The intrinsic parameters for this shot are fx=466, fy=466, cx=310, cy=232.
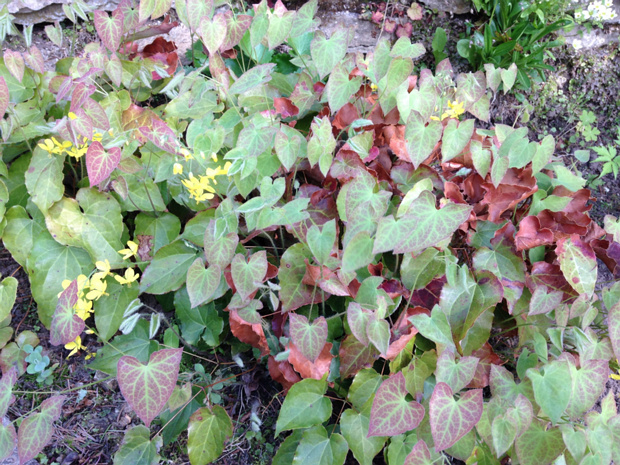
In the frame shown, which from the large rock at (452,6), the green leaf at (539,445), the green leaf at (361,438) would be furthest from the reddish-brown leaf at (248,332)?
the large rock at (452,6)

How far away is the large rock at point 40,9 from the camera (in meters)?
2.36

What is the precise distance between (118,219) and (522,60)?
2.28 meters

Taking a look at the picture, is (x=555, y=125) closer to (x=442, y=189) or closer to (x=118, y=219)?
(x=442, y=189)

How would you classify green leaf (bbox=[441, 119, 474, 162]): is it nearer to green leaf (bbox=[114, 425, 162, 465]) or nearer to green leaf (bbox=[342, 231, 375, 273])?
green leaf (bbox=[342, 231, 375, 273])

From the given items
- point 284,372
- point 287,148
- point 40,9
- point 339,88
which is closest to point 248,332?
point 284,372

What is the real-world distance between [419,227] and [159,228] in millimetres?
1006

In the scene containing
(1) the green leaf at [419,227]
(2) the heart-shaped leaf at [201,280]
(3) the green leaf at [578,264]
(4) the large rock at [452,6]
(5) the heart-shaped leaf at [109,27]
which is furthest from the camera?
(4) the large rock at [452,6]

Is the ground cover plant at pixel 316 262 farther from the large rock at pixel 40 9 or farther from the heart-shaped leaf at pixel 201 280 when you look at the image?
the large rock at pixel 40 9

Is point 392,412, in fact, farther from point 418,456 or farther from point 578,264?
point 578,264

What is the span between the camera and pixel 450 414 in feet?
3.81

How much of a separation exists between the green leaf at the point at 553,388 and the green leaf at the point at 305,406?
58 cm

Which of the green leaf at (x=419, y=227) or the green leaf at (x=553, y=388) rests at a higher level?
the green leaf at (x=419, y=227)

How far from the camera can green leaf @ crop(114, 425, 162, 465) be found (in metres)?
1.42

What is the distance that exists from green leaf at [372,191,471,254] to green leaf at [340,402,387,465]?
56 cm
